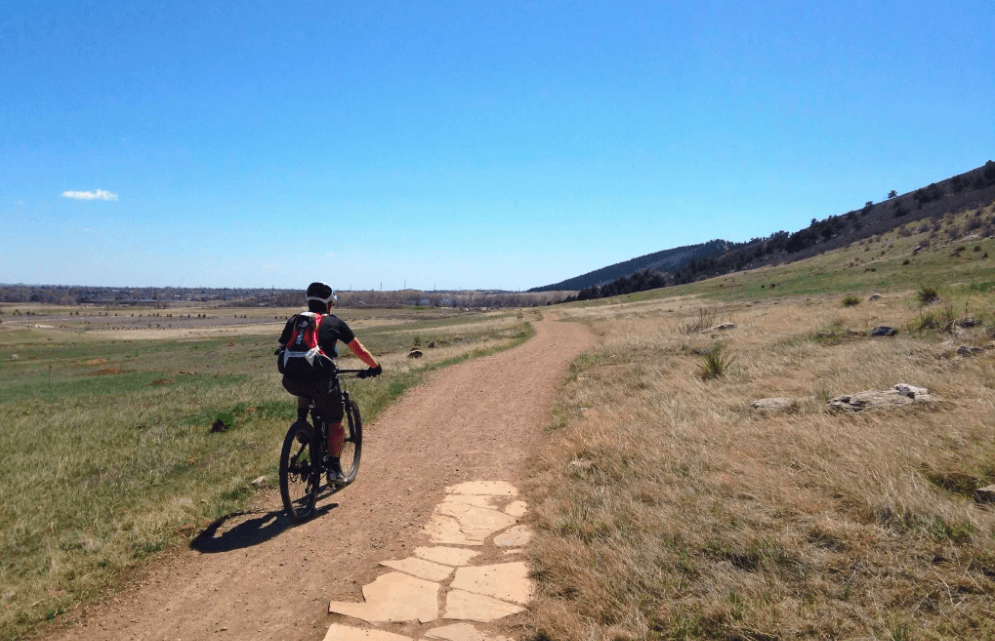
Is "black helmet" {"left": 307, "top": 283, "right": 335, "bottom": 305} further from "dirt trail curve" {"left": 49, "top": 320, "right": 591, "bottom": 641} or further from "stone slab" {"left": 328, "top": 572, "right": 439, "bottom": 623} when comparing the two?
"stone slab" {"left": 328, "top": 572, "right": 439, "bottom": 623}

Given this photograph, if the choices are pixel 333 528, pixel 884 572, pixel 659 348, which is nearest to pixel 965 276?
pixel 659 348

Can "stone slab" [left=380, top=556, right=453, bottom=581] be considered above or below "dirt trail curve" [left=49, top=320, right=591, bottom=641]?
above

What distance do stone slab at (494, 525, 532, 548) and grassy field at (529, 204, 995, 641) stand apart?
0.15 m

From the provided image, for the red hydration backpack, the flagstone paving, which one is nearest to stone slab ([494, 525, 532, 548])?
the flagstone paving

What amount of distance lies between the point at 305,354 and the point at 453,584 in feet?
9.60

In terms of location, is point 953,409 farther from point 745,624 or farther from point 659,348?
point 659,348

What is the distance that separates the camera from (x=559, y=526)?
5.11 m

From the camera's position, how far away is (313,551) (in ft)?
16.9

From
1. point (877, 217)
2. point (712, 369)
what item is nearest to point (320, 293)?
point (712, 369)

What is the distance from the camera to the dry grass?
334 centimetres

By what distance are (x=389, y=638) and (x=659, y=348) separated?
14304 millimetres

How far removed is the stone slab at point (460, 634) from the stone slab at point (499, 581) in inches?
17.4

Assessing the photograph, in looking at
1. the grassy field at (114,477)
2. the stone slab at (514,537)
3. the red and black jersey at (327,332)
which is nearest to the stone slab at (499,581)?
the stone slab at (514,537)

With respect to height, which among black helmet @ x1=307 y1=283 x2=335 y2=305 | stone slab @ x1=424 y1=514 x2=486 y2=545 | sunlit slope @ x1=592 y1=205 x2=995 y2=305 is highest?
sunlit slope @ x1=592 y1=205 x2=995 y2=305
